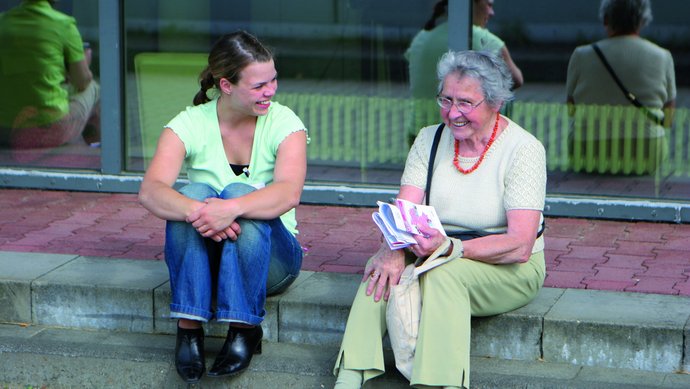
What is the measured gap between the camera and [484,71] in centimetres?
422

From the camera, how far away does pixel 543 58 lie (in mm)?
6641

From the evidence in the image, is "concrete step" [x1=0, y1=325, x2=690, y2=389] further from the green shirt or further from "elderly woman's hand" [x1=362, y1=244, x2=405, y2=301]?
the green shirt

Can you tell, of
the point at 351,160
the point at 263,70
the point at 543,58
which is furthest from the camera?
the point at 351,160

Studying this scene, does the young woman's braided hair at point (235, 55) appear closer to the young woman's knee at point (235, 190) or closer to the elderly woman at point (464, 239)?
the young woman's knee at point (235, 190)

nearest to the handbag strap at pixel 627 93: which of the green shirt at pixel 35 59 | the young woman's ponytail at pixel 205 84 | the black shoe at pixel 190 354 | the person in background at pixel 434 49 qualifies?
the person in background at pixel 434 49

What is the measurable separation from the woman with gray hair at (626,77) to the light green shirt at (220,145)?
8.58ft

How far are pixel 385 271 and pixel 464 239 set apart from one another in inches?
13.9

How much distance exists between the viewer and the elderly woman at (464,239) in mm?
4008

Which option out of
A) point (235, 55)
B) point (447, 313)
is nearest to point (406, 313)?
point (447, 313)

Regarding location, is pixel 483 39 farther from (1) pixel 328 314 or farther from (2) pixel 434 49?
(1) pixel 328 314

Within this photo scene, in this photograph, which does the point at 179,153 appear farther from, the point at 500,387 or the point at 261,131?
the point at 500,387

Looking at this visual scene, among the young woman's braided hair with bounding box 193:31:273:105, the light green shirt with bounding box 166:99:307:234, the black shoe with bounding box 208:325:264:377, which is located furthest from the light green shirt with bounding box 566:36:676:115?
the black shoe with bounding box 208:325:264:377

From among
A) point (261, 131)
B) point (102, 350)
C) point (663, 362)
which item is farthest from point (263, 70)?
point (663, 362)

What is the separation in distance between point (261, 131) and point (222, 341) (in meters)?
0.84
